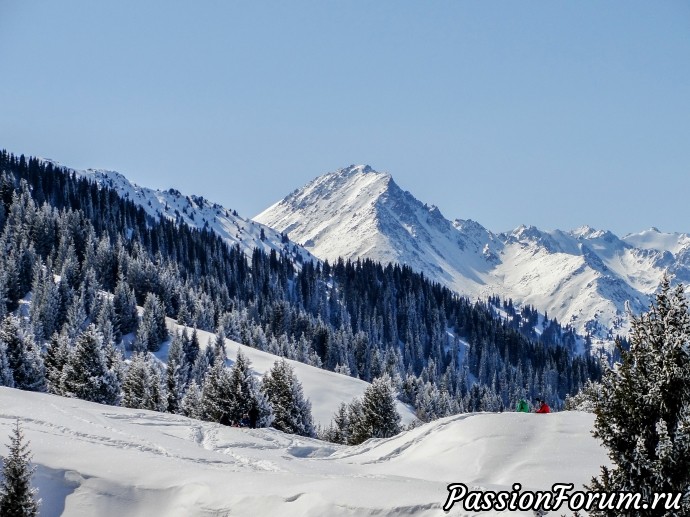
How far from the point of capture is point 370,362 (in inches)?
5015

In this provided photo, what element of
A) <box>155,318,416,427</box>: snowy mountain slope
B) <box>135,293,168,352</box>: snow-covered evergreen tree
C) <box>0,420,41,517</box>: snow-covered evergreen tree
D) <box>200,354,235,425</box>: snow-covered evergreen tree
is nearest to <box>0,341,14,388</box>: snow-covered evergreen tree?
<box>200,354,235,425</box>: snow-covered evergreen tree

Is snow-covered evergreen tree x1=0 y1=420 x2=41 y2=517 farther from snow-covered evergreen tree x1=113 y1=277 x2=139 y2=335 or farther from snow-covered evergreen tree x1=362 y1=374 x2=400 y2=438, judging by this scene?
snow-covered evergreen tree x1=113 y1=277 x2=139 y2=335

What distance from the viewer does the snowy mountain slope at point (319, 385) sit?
73.4 meters

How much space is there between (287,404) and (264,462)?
26.0 meters

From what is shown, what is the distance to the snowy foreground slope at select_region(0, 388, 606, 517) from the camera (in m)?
20.5

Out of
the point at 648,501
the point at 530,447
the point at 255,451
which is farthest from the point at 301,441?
the point at 648,501

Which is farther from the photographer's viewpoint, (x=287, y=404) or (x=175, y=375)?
(x=175, y=375)

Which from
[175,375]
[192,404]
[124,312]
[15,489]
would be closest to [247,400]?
[192,404]

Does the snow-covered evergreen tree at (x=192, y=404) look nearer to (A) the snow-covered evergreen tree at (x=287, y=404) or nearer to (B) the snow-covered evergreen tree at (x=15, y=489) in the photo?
(A) the snow-covered evergreen tree at (x=287, y=404)

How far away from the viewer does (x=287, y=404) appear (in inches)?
2076

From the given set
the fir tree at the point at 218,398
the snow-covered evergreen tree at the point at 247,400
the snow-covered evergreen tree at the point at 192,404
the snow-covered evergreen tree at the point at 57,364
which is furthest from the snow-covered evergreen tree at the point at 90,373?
the snow-covered evergreen tree at the point at 247,400

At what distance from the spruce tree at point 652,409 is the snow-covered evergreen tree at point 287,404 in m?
37.9

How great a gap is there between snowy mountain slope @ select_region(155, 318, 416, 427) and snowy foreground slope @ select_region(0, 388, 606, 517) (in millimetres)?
37375

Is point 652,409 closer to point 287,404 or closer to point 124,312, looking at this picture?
point 287,404
